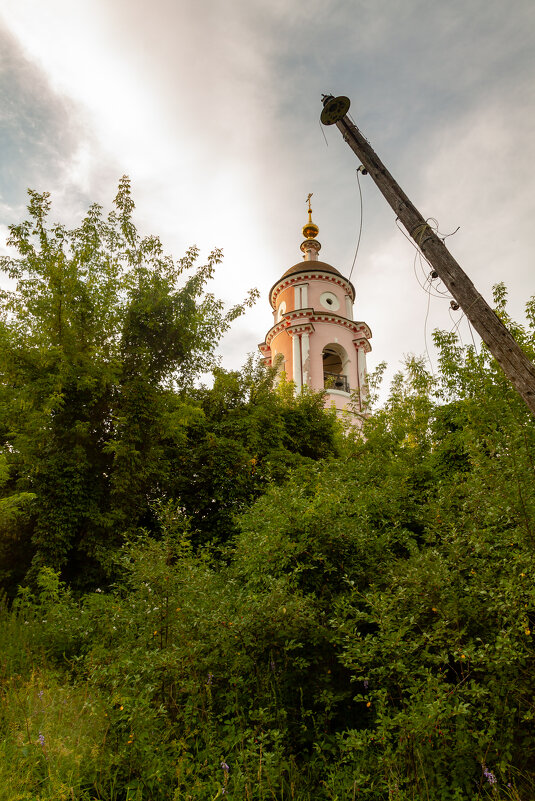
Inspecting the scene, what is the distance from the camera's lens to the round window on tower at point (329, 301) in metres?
23.7

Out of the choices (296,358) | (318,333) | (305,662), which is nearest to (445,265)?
(305,662)

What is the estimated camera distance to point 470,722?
3514 mm

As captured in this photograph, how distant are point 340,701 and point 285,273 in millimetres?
23109

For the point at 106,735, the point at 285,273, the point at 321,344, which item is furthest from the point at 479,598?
the point at 285,273

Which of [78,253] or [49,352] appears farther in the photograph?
[78,253]

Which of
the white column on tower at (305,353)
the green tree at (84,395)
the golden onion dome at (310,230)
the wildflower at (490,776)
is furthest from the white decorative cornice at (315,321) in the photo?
the wildflower at (490,776)

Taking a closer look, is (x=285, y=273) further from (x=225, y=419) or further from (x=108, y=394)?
(x=108, y=394)

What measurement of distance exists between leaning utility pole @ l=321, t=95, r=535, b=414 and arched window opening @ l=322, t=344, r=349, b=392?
1431 centimetres

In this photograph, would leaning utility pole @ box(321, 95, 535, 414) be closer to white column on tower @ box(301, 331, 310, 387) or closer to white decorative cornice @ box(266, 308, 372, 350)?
white column on tower @ box(301, 331, 310, 387)

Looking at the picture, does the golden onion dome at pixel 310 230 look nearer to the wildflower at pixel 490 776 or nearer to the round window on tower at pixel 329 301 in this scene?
the round window on tower at pixel 329 301

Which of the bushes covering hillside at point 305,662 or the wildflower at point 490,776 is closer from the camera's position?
the wildflower at point 490,776

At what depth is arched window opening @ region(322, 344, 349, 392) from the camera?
880 inches

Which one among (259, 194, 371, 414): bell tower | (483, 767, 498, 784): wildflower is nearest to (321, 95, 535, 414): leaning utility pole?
(483, 767, 498, 784): wildflower

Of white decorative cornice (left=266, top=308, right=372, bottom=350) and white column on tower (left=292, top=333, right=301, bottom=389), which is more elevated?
white decorative cornice (left=266, top=308, right=372, bottom=350)
